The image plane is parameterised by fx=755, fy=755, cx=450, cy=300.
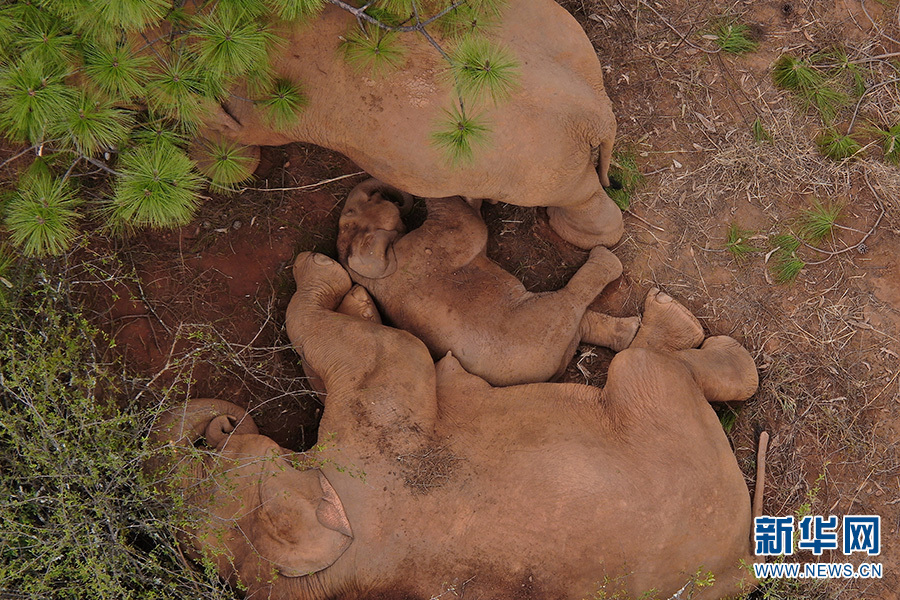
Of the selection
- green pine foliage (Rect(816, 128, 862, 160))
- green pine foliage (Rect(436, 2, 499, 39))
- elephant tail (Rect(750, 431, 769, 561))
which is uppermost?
green pine foliage (Rect(436, 2, 499, 39))

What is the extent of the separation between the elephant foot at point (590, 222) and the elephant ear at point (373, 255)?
37.9 inches

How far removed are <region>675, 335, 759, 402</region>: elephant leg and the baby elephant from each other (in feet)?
1.28

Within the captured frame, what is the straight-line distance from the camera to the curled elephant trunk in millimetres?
3377

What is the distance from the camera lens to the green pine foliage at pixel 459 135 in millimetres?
3023

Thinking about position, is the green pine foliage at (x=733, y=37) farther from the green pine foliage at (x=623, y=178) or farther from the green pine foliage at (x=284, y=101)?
the green pine foliage at (x=284, y=101)

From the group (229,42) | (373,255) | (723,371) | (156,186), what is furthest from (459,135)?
(723,371)

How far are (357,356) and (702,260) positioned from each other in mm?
2052

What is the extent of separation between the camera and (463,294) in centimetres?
393

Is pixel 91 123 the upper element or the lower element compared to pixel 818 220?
upper

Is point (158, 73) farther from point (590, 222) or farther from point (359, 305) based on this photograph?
point (590, 222)

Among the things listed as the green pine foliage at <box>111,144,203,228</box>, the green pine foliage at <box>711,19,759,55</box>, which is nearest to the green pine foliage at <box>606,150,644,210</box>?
the green pine foliage at <box>711,19,759,55</box>

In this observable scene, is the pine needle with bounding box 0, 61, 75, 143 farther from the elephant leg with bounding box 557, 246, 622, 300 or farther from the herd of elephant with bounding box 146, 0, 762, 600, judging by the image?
the elephant leg with bounding box 557, 246, 622, 300

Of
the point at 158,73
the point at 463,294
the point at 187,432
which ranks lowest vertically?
the point at 187,432

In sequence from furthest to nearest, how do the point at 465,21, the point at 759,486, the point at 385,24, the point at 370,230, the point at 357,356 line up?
the point at 370,230 < the point at 759,486 < the point at 357,356 < the point at 465,21 < the point at 385,24
